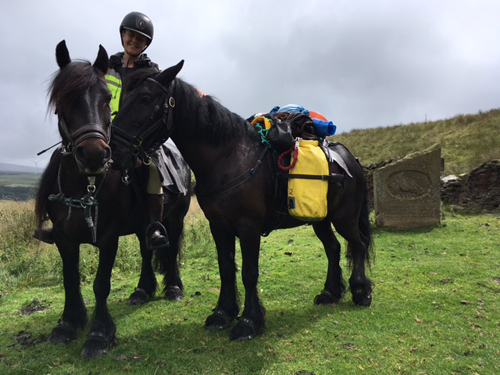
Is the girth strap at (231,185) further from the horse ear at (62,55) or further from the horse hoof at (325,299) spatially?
the horse hoof at (325,299)

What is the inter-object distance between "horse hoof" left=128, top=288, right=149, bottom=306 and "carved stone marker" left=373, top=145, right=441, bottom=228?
268 inches

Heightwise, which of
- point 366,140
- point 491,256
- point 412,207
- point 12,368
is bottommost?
point 12,368

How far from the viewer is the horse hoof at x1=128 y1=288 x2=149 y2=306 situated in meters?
4.74

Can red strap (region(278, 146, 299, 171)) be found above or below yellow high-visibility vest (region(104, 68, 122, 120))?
below

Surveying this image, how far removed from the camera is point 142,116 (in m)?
3.09

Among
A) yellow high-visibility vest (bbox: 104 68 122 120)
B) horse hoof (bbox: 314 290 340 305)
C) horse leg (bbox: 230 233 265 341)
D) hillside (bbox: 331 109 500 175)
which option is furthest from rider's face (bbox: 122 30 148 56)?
hillside (bbox: 331 109 500 175)

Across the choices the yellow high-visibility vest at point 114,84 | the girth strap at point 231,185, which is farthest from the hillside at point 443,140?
the yellow high-visibility vest at point 114,84

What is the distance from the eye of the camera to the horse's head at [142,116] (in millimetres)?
2982

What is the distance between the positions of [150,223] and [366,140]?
1011 inches

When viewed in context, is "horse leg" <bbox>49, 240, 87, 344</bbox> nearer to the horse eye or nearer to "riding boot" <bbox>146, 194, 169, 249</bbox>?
"riding boot" <bbox>146, 194, 169, 249</bbox>

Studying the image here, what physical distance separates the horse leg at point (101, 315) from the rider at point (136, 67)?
1.34ft

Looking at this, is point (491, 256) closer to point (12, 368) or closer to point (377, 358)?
point (377, 358)

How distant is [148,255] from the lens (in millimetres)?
5035

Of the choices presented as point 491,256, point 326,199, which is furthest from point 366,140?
point 326,199
